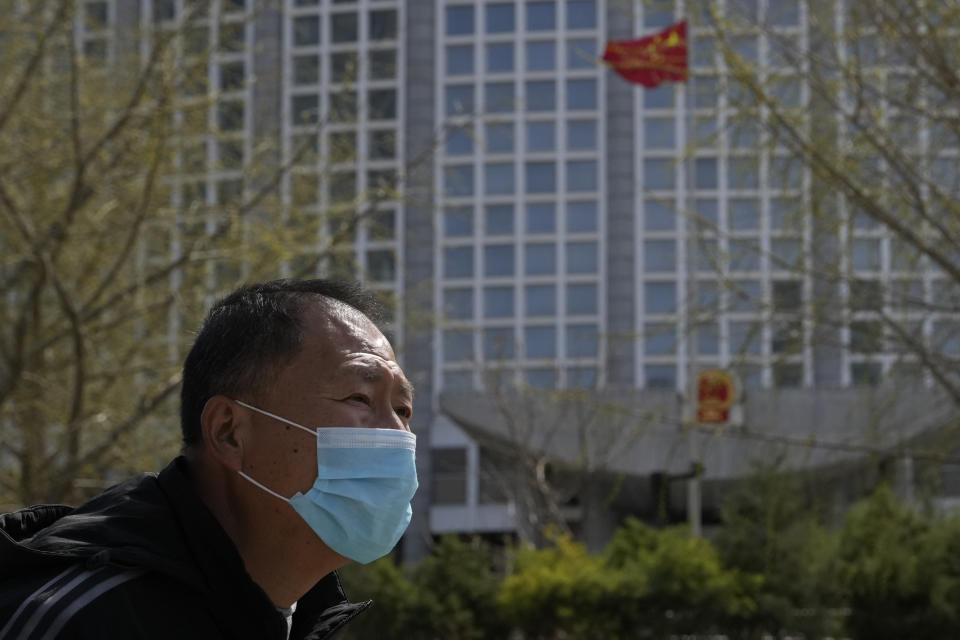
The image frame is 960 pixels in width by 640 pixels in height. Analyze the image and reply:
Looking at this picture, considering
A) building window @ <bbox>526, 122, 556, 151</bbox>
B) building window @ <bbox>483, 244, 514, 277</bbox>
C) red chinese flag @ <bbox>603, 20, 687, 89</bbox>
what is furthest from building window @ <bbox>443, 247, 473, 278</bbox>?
red chinese flag @ <bbox>603, 20, 687, 89</bbox>

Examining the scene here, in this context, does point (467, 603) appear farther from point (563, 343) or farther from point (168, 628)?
point (563, 343)

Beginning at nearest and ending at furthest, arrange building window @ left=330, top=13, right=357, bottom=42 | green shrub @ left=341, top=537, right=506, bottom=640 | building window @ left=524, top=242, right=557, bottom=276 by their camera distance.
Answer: green shrub @ left=341, top=537, right=506, bottom=640
building window @ left=330, top=13, right=357, bottom=42
building window @ left=524, top=242, right=557, bottom=276

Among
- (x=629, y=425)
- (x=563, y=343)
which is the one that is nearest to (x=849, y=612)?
(x=629, y=425)

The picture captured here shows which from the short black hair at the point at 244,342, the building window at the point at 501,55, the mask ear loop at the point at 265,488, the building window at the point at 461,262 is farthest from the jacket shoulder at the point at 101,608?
the building window at the point at 501,55

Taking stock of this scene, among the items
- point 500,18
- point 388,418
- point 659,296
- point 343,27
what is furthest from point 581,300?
point 388,418

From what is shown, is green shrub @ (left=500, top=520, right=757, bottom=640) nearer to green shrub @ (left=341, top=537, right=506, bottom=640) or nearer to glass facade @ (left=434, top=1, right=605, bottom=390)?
green shrub @ (left=341, top=537, right=506, bottom=640)

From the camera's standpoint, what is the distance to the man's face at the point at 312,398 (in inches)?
79.6

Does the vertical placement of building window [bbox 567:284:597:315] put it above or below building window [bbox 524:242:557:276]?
below

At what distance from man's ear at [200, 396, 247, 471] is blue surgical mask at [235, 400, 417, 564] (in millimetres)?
21

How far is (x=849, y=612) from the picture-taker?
1157 cm

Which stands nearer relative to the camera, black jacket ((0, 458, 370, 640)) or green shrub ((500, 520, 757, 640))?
black jacket ((0, 458, 370, 640))

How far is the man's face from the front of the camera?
202cm

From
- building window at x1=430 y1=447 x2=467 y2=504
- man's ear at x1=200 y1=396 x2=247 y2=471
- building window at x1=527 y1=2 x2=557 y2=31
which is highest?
building window at x1=527 y1=2 x2=557 y2=31

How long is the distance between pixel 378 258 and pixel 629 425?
1711 cm
